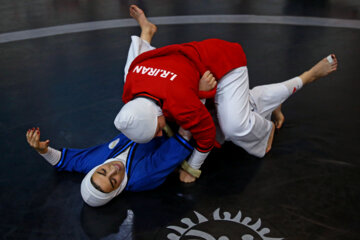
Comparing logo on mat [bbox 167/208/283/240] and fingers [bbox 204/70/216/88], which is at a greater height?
→ fingers [bbox 204/70/216/88]

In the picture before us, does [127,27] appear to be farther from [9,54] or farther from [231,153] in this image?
[231,153]

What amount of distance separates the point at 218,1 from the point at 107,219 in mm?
3665

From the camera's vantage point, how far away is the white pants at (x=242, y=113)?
195 centimetres

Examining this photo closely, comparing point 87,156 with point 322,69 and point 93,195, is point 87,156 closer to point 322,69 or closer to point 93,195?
point 93,195

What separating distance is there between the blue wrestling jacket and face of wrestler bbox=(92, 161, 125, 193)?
0.32ft

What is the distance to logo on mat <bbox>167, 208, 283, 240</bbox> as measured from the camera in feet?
5.23

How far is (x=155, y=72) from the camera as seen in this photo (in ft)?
5.68

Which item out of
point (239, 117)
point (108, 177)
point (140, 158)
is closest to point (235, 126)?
point (239, 117)

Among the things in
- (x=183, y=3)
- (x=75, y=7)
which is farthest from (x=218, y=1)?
(x=75, y=7)

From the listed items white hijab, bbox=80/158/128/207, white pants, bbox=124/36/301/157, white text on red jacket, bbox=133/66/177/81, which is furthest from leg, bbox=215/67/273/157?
white hijab, bbox=80/158/128/207

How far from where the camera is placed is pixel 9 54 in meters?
3.47

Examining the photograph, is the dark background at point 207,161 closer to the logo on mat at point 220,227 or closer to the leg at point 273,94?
the logo on mat at point 220,227

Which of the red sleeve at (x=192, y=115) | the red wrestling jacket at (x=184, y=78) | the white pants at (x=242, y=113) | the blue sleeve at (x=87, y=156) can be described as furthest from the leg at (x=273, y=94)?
the blue sleeve at (x=87, y=156)

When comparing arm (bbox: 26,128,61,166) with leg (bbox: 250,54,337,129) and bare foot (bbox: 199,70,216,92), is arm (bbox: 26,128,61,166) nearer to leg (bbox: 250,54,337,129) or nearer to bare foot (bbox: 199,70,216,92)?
bare foot (bbox: 199,70,216,92)
